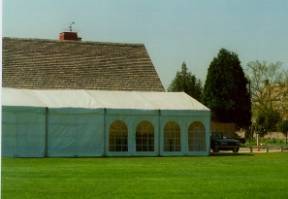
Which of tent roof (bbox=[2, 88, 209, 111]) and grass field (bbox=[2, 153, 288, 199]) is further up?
tent roof (bbox=[2, 88, 209, 111])

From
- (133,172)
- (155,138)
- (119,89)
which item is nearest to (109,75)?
(119,89)

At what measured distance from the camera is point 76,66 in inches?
1731

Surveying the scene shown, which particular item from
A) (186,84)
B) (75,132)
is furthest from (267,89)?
(75,132)

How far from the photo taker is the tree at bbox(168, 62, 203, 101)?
7719 centimetres

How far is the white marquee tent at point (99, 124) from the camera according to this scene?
110 feet

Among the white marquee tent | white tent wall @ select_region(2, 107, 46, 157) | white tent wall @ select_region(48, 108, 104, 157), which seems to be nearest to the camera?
white tent wall @ select_region(2, 107, 46, 157)

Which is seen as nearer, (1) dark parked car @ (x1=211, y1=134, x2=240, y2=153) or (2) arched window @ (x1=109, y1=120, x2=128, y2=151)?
(2) arched window @ (x1=109, y1=120, x2=128, y2=151)

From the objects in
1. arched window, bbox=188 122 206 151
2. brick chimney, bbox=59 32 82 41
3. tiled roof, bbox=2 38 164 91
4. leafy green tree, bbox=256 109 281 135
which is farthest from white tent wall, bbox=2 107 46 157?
leafy green tree, bbox=256 109 281 135

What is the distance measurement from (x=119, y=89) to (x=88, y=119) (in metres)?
7.96

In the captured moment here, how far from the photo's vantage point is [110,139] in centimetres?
3609

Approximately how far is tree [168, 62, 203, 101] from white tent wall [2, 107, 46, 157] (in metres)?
43.6

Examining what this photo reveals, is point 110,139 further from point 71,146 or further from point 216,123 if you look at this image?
point 216,123

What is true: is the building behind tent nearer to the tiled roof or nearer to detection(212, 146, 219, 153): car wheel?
the tiled roof

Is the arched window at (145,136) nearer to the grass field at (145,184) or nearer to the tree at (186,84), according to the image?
the grass field at (145,184)
